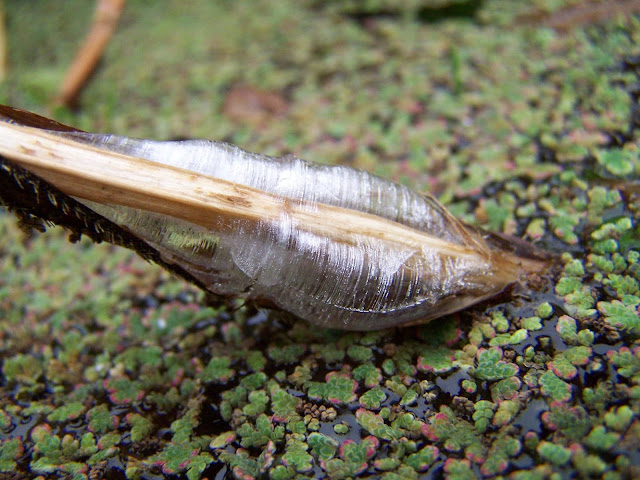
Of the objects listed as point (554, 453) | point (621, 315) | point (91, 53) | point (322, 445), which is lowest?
point (322, 445)

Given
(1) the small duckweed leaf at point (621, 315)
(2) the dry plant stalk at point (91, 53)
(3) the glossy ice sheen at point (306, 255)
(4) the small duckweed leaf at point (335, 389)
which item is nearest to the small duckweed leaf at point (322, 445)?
(4) the small duckweed leaf at point (335, 389)

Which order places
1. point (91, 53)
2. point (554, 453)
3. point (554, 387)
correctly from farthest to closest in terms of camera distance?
1. point (91, 53)
2. point (554, 387)
3. point (554, 453)

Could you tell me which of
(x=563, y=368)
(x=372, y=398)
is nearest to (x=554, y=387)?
(x=563, y=368)

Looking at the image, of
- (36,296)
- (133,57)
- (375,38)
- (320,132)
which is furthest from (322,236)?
(133,57)

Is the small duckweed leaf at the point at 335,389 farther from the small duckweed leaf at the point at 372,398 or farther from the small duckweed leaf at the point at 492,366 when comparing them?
the small duckweed leaf at the point at 492,366

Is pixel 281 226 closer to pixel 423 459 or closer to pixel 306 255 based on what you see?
pixel 306 255

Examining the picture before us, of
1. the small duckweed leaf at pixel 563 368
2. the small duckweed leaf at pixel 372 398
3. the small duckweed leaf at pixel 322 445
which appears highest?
the small duckweed leaf at pixel 563 368

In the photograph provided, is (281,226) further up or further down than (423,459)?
further up
